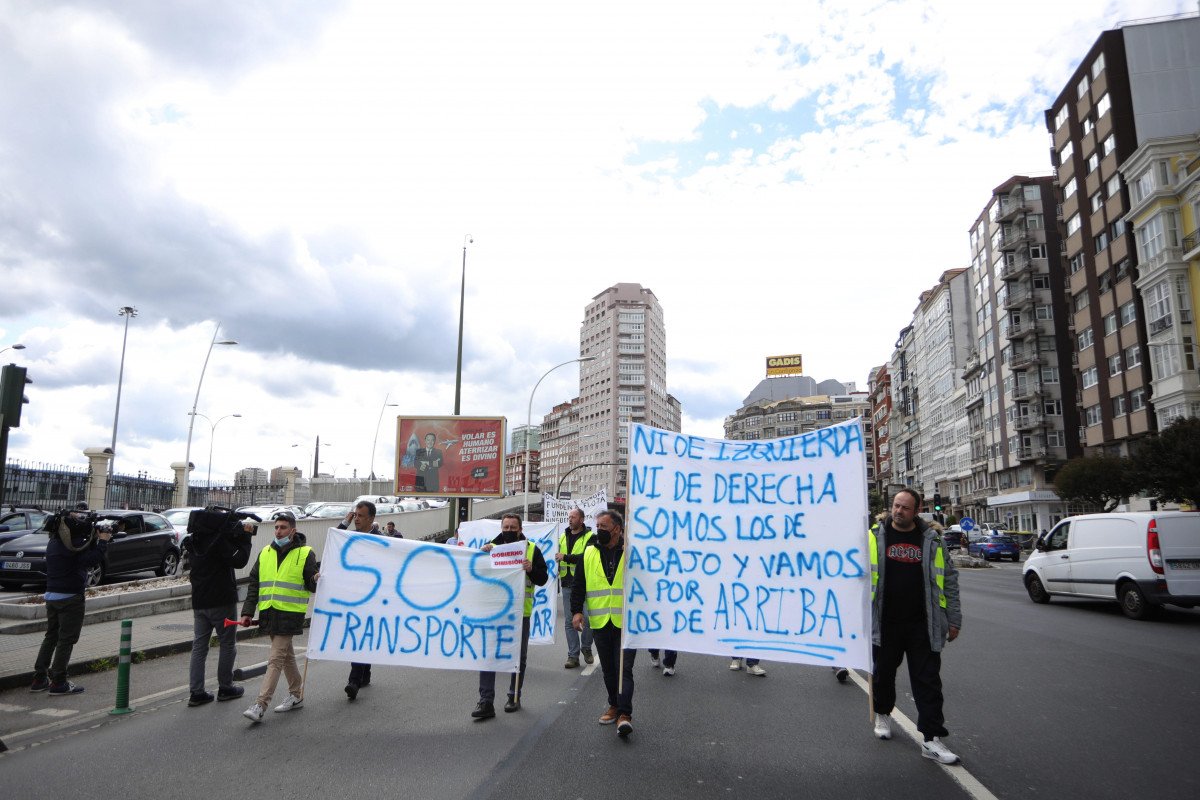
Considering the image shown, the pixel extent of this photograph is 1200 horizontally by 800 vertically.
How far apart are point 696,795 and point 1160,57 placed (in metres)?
55.8

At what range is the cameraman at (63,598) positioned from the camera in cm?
776

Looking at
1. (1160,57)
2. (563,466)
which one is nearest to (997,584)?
(1160,57)

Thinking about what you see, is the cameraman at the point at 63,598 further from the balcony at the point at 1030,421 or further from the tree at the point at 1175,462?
the balcony at the point at 1030,421

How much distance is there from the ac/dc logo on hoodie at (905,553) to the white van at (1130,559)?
10321 mm

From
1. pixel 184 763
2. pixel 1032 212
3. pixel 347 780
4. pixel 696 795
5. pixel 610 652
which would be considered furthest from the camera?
pixel 1032 212

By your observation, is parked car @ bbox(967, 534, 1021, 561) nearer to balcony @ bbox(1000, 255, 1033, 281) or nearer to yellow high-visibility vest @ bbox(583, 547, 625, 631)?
balcony @ bbox(1000, 255, 1033, 281)

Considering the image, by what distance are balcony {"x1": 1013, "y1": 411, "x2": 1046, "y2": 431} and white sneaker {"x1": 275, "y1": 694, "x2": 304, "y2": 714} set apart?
6204cm

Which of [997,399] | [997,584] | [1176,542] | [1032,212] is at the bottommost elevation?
[997,584]

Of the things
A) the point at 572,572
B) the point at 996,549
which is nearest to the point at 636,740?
the point at 572,572

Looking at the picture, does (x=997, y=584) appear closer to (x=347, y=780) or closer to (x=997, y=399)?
(x=347, y=780)

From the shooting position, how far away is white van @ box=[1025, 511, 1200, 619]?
1318cm

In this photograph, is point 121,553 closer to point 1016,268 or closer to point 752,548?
point 752,548

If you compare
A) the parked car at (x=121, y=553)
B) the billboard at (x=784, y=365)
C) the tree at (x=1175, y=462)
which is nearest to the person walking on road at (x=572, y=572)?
the parked car at (x=121, y=553)

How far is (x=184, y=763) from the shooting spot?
5.40m
